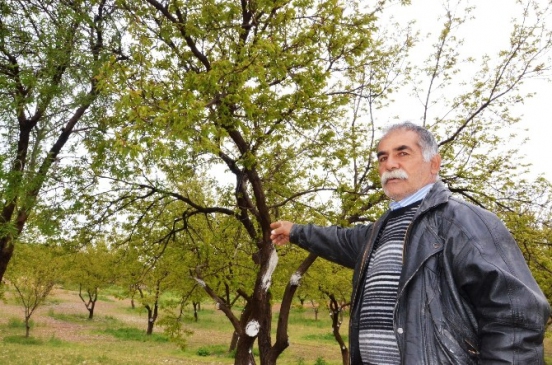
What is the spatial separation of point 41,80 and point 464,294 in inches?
304

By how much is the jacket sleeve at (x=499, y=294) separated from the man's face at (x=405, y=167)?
62cm

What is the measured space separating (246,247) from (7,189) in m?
8.35

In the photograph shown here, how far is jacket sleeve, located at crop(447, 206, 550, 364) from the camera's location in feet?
6.27

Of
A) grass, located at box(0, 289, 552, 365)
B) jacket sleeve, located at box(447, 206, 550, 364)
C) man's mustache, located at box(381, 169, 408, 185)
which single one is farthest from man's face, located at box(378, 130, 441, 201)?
grass, located at box(0, 289, 552, 365)

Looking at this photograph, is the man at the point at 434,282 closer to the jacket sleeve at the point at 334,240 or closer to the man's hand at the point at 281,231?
the jacket sleeve at the point at 334,240

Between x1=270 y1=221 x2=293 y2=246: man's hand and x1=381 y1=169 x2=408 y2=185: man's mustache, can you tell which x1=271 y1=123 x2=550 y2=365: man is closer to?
x1=381 y1=169 x2=408 y2=185: man's mustache

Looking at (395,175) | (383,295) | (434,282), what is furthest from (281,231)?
(434,282)

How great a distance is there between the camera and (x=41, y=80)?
7.52 meters

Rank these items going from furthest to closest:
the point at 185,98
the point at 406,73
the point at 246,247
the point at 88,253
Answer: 1. the point at 88,253
2. the point at 246,247
3. the point at 406,73
4. the point at 185,98

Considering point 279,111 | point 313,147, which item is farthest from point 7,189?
point 313,147

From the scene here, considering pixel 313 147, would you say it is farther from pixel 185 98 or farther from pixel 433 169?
pixel 433 169

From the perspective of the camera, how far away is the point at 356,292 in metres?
2.71

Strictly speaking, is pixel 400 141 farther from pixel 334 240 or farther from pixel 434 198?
pixel 334 240

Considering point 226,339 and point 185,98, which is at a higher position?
point 185,98
